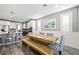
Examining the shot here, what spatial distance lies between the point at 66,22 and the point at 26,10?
0.91 metres

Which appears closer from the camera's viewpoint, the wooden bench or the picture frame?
the wooden bench

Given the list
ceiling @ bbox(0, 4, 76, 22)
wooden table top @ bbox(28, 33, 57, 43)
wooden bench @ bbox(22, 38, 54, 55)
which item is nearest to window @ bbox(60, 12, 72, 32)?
ceiling @ bbox(0, 4, 76, 22)

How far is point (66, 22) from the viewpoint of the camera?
2213 mm

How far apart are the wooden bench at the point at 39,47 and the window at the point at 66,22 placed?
0.55 m

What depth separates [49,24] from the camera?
2287 mm

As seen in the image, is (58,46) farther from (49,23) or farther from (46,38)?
(49,23)

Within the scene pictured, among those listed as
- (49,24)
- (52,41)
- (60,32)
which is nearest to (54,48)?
(52,41)

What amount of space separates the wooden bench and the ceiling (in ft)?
1.63

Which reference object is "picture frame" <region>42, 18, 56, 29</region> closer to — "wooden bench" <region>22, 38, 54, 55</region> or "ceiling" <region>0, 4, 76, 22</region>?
"ceiling" <region>0, 4, 76, 22</region>

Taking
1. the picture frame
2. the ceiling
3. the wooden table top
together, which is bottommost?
the wooden table top

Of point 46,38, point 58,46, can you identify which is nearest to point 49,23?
point 46,38

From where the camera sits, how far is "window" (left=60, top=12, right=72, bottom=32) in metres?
2.16
